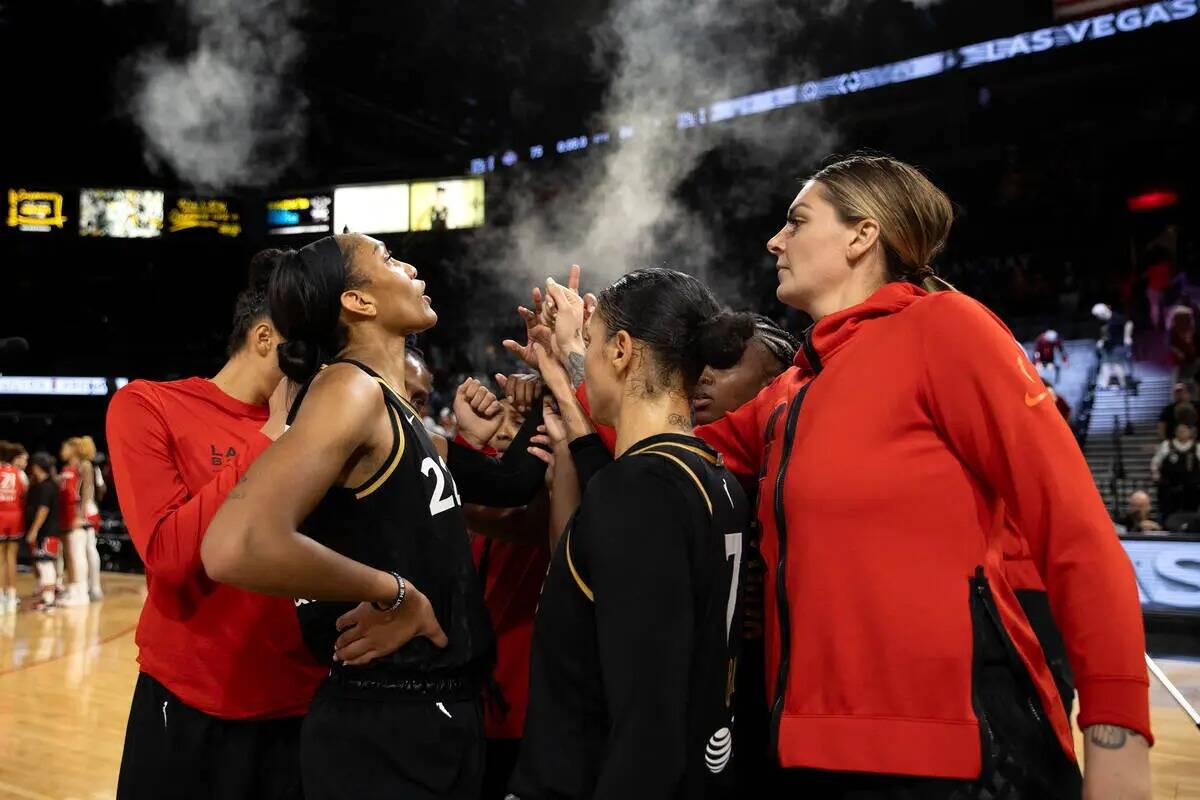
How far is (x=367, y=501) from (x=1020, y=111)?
20.2 meters

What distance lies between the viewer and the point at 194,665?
7.45 ft

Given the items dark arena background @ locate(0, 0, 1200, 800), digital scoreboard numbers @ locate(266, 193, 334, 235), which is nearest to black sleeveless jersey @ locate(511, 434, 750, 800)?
dark arena background @ locate(0, 0, 1200, 800)

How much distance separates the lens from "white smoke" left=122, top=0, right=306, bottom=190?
16.4 metres

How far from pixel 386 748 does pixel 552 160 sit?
20553 mm

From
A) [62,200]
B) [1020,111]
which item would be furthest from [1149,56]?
[62,200]

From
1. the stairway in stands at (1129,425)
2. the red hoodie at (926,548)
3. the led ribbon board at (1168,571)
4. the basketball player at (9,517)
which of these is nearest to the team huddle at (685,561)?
the red hoodie at (926,548)

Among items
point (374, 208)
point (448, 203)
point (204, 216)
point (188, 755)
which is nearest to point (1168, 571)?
point (188, 755)

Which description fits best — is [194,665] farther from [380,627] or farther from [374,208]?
[374,208]

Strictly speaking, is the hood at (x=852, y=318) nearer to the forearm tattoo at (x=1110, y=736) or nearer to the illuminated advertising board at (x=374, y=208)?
the forearm tattoo at (x=1110, y=736)

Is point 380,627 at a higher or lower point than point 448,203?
lower

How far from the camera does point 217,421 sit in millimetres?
2506

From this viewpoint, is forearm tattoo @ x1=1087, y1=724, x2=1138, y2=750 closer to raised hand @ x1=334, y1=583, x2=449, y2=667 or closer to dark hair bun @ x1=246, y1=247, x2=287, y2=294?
raised hand @ x1=334, y1=583, x2=449, y2=667

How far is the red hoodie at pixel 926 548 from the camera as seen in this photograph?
1307 mm

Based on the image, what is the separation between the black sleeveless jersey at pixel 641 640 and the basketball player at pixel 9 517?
9840 millimetres
